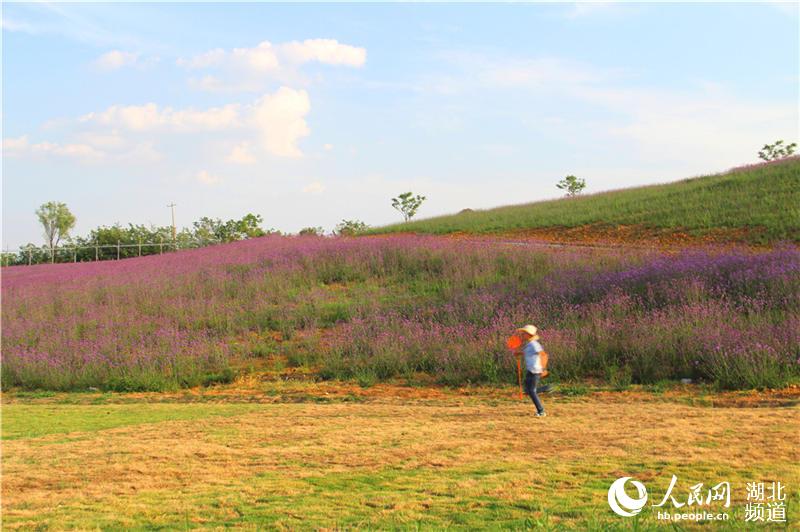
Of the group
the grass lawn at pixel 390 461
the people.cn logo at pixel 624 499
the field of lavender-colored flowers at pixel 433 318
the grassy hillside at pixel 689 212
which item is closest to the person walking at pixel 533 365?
the grass lawn at pixel 390 461

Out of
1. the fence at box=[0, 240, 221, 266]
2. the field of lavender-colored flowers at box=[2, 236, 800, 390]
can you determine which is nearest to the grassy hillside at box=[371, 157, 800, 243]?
the field of lavender-colored flowers at box=[2, 236, 800, 390]

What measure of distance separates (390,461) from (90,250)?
154 feet

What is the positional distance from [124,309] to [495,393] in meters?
11.9

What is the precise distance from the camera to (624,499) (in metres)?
5.84

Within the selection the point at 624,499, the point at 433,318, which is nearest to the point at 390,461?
the point at 624,499

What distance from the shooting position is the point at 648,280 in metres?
16.7

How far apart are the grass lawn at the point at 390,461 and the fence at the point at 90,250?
37.3 metres

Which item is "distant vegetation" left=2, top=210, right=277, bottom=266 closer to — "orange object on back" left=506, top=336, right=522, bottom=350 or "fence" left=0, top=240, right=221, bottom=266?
"fence" left=0, top=240, right=221, bottom=266

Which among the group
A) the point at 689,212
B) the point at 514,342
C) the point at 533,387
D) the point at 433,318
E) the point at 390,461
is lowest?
the point at 390,461

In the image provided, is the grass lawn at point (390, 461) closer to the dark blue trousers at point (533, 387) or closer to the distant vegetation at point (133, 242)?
the dark blue trousers at point (533, 387)

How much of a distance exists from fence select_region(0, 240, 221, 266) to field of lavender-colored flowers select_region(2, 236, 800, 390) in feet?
77.2

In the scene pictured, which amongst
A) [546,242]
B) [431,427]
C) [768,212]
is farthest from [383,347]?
[768,212]

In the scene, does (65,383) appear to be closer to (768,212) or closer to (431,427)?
(431,427)

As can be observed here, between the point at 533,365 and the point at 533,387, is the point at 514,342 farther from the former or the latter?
the point at 533,387
